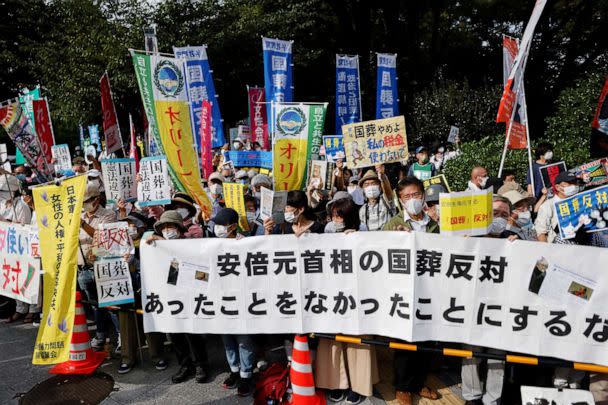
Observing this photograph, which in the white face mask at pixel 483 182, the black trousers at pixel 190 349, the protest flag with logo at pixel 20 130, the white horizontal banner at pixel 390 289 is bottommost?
the black trousers at pixel 190 349

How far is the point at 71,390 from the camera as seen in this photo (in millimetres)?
5000

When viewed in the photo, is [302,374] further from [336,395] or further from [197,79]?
[197,79]

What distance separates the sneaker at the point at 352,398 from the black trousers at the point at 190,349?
5.21ft

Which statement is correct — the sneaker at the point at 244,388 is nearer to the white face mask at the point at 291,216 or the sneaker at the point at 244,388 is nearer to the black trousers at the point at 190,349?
the black trousers at the point at 190,349

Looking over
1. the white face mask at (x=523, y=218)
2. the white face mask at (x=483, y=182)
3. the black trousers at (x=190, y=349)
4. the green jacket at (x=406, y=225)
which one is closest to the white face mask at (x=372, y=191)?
the green jacket at (x=406, y=225)

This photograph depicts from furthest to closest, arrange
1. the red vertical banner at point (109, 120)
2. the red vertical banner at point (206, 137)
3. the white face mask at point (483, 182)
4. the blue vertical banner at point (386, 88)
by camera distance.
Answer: the blue vertical banner at point (386, 88)
the red vertical banner at point (206, 137)
the red vertical banner at point (109, 120)
the white face mask at point (483, 182)

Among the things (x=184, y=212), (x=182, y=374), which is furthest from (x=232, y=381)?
(x=184, y=212)

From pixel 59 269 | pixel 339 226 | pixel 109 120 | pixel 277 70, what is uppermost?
pixel 277 70

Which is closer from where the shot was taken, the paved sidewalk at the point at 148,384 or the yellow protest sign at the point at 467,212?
the yellow protest sign at the point at 467,212

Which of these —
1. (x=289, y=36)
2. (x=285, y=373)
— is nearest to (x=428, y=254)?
(x=285, y=373)

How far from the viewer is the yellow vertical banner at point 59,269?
4695 mm

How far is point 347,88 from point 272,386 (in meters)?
10.2

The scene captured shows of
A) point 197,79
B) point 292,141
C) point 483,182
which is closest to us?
point 292,141

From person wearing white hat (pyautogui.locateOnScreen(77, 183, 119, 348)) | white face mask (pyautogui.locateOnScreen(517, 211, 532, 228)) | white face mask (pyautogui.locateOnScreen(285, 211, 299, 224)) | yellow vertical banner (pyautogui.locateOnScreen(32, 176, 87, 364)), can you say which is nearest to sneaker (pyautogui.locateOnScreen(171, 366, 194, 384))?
person wearing white hat (pyautogui.locateOnScreen(77, 183, 119, 348))
